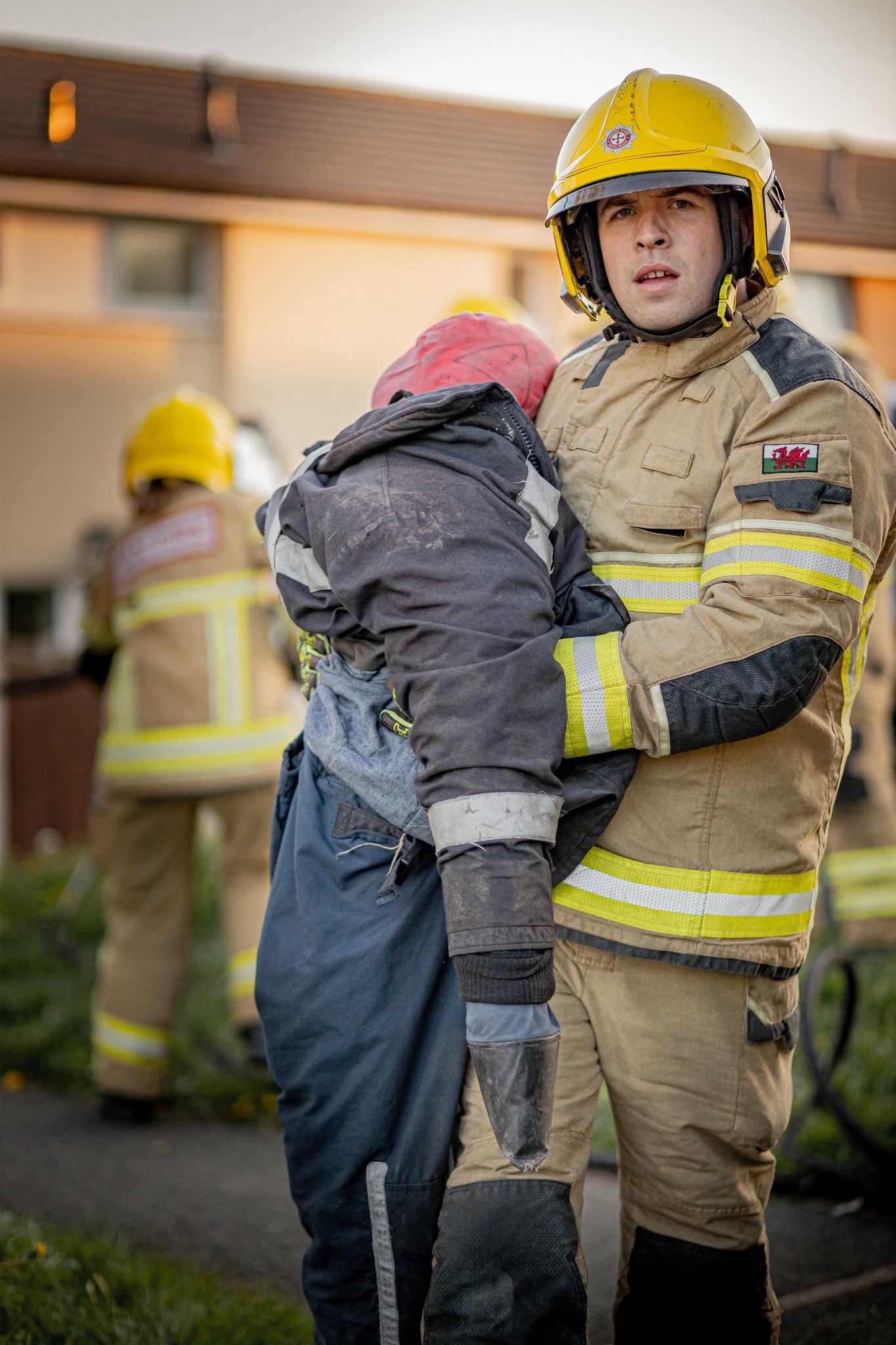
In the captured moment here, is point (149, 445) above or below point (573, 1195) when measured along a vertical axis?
above

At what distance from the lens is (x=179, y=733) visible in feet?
15.0

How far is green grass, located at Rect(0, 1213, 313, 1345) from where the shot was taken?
2.63 meters

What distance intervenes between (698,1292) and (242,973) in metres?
2.74

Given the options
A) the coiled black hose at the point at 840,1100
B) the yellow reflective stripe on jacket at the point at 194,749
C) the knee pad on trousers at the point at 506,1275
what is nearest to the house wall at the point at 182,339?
the yellow reflective stripe on jacket at the point at 194,749

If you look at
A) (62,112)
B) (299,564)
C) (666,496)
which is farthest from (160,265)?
(666,496)

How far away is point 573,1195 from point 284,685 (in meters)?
2.92

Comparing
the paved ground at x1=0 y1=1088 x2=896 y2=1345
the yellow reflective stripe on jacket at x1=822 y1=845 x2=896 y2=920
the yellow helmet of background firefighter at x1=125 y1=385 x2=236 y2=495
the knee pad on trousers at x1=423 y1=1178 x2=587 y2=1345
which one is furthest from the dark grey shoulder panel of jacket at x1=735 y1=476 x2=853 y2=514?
the yellow reflective stripe on jacket at x1=822 y1=845 x2=896 y2=920

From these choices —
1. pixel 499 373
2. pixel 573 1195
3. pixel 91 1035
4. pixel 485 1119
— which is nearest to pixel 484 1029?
pixel 485 1119

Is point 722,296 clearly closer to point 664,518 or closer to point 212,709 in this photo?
point 664,518

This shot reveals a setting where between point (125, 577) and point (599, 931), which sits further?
point (125, 577)

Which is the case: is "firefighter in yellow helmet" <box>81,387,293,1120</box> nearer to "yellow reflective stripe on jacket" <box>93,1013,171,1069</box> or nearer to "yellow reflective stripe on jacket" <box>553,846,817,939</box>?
"yellow reflective stripe on jacket" <box>93,1013,171,1069</box>

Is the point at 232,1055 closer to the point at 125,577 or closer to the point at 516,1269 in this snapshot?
the point at 125,577

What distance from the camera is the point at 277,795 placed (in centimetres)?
237

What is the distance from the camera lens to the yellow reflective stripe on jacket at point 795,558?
1926 mm
